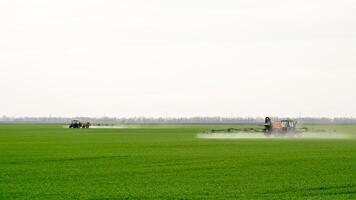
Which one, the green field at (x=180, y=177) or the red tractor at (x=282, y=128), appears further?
the red tractor at (x=282, y=128)

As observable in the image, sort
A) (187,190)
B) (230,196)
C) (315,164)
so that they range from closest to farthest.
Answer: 1. (230,196)
2. (187,190)
3. (315,164)

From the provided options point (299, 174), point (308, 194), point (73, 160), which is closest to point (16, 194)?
point (308, 194)

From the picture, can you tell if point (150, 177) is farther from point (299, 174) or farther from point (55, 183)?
point (299, 174)

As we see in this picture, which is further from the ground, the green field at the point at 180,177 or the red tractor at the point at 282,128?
the red tractor at the point at 282,128

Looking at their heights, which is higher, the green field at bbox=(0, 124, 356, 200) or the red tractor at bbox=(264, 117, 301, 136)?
the red tractor at bbox=(264, 117, 301, 136)

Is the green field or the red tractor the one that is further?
the red tractor

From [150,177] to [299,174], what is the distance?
6323 mm

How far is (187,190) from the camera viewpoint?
21.7 metres

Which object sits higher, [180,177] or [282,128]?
[282,128]

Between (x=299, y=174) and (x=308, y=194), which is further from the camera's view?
(x=299, y=174)

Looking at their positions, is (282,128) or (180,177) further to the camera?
(282,128)

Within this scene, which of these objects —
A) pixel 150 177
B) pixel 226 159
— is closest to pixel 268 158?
pixel 226 159

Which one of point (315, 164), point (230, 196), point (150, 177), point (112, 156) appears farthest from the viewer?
point (112, 156)

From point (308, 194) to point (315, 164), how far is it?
11.3 meters
